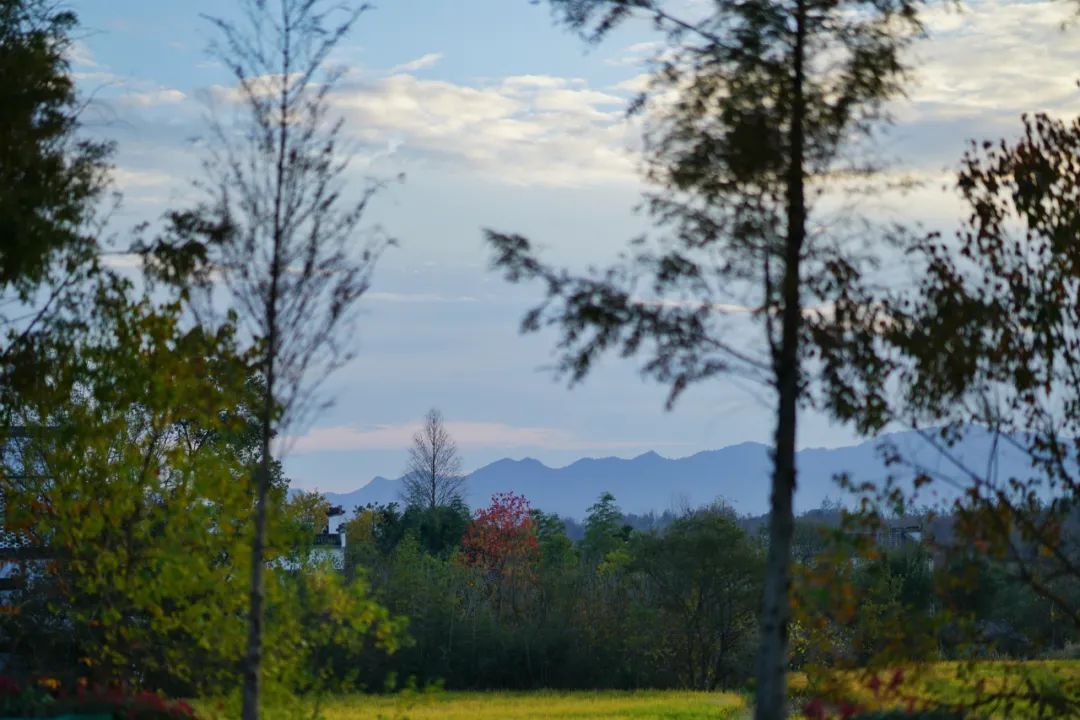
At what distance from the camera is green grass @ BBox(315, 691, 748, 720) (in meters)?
20.7

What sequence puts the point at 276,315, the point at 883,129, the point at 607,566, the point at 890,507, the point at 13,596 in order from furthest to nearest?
the point at 607,566
the point at 13,596
the point at 890,507
the point at 276,315
the point at 883,129

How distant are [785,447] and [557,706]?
1598 centimetres

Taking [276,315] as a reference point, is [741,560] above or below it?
below

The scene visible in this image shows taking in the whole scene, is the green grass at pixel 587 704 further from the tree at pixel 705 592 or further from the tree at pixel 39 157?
the tree at pixel 39 157

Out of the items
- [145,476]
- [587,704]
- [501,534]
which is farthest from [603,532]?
[145,476]

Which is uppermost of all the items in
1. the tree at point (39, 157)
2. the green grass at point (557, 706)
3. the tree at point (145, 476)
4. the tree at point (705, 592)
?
the tree at point (39, 157)

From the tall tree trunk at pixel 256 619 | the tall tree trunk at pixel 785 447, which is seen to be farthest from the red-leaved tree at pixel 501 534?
the tall tree trunk at pixel 785 447

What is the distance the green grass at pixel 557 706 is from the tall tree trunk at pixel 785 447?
11773mm

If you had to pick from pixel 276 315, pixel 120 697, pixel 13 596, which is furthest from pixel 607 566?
pixel 276 315

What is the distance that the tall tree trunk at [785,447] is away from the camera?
25.9 ft

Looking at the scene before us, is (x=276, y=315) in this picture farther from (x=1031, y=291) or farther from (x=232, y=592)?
(x=1031, y=291)

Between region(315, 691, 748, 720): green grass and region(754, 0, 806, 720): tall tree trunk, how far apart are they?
38.6ft

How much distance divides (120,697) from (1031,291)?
9.29 metres

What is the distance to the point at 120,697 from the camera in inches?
508
